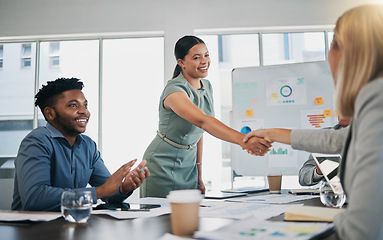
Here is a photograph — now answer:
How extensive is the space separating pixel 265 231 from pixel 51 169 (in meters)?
1.09

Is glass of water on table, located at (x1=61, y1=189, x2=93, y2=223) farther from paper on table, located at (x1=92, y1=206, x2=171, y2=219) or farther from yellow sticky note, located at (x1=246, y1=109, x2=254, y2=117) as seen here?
yellow sticky note, located at (x1=246, y1=109, x2=254, y2=117)

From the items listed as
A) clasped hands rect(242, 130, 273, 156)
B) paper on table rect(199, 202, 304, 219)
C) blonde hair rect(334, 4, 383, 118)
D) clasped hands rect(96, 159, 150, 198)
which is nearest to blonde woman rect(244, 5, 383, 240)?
blonde hair rect(334, 4, 383, 118)

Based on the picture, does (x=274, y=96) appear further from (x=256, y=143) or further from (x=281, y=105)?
(x=256, y=143)

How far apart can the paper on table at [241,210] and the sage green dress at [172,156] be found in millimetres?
685

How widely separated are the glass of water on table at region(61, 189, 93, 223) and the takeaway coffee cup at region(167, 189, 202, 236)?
0.98ft

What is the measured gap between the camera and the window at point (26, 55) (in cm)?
488

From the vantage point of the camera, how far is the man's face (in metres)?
1.68

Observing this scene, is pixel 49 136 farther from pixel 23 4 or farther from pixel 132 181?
pixel 23 4

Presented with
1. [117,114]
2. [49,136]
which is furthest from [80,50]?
[49,136]

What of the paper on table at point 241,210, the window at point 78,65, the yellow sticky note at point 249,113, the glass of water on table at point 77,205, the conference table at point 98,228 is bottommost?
the paper on table at point 241,210

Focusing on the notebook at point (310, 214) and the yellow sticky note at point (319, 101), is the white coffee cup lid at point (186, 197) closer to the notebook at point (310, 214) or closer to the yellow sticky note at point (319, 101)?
the notebook at point (310, 214)

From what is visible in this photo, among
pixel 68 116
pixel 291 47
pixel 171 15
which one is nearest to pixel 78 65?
pixel 171 15

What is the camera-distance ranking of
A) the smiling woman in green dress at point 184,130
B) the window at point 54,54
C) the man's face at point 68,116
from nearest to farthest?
1. the man's face at point 68,116
2. the smiling woman in green dress at point 184,130
3. the window at point 54,54

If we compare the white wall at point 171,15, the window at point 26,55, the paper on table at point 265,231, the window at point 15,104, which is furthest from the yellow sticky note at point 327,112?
the window at point 26,55
